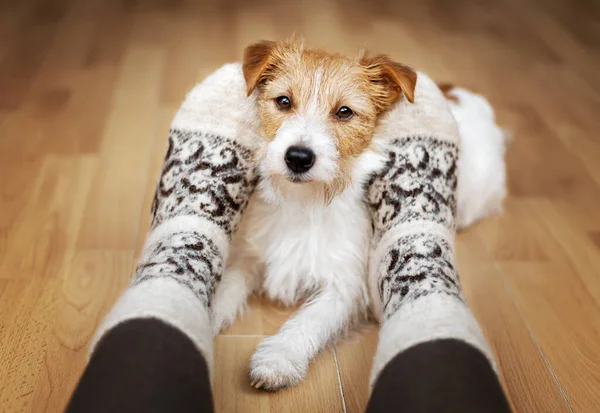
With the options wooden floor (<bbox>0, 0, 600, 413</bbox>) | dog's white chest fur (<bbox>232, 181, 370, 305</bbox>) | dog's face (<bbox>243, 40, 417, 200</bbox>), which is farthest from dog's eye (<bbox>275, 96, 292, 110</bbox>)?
wooden floor (<bbox>0, 0, 600, 413</bbox>)

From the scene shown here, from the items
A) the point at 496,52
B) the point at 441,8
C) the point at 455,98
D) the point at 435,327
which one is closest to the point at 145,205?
the point at 455,98

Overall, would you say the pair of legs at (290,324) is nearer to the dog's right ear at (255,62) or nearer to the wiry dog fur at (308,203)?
the wiry dog fur at (308,203)

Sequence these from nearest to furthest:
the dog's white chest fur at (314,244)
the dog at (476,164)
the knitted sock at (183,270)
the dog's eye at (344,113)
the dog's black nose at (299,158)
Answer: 1. the knitted sock at (183,270)
2. the dog's black nose at (299,158)
3. the dog's eye at (344,113)
4. the dog's white chest fur at (314,244)
5. the dog at (476,164)

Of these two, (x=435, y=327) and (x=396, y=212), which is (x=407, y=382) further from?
(x=396, y=212)

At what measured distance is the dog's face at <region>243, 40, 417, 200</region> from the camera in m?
1.51

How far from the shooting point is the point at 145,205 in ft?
7.20

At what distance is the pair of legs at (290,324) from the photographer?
4.95 feet

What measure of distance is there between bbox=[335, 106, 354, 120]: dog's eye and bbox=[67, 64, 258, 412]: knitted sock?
0.25 m

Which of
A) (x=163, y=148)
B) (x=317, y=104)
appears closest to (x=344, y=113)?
(x=317, y=104)

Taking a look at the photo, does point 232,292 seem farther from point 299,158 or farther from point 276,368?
point 299,158

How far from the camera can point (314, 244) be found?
67.5 inches

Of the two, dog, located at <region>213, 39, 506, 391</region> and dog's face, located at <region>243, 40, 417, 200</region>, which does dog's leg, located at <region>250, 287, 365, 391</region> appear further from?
dog's face, located at <region>243, 40, 417, 200</region>

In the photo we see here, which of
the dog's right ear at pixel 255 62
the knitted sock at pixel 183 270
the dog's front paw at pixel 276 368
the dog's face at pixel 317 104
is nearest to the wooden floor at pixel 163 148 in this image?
the dog's front paw at pixel 276 368

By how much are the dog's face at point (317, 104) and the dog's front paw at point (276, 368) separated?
37cm
